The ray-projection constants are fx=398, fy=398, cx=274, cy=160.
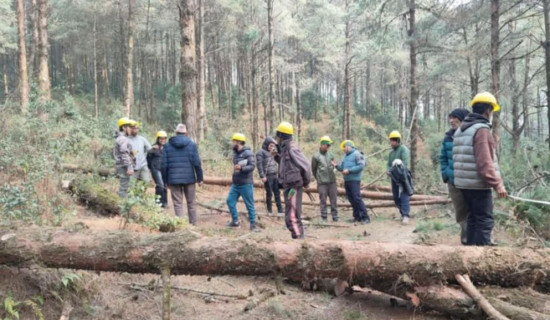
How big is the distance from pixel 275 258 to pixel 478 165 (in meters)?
2.58

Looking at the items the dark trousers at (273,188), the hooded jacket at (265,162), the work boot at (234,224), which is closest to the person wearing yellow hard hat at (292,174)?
the work boot at (234,224)

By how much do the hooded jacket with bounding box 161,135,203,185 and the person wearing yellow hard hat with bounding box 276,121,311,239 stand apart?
1.94 m

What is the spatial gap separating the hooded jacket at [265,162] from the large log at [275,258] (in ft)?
17.4

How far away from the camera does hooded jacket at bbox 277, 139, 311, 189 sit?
6.17 metres

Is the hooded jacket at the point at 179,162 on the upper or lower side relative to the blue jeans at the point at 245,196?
upper

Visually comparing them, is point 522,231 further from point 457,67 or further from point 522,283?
point 457,67

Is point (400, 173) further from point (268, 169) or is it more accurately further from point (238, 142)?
point (238, 142)

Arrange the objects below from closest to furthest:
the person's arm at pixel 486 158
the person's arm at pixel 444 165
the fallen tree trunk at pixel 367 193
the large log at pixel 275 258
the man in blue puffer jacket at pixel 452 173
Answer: the large log at pixel 275 258
the person's arm at pixel 486 158
the man in blue puffer jacket at pixel 452 173
the person's arm at pixel 444 165
the fallen tree trunk at pixel 367 193

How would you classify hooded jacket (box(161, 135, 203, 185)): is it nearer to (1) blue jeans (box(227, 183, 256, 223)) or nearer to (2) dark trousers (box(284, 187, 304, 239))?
(1) blue jeans (box(227, 183, 256, 223))

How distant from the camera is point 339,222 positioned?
9414 mm

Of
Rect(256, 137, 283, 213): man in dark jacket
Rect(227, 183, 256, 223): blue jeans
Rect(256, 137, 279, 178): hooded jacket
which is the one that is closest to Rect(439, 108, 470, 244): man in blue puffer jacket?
Rect(227, 183, 256, 223): blue jeans

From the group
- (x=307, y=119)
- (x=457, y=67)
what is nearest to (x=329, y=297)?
(x=457, y=67)

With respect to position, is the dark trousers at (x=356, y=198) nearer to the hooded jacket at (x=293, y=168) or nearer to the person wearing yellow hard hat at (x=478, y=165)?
the hooded jacket at (x=293, y=168)

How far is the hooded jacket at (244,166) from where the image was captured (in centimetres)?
784
